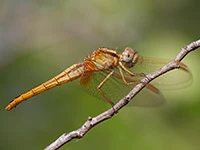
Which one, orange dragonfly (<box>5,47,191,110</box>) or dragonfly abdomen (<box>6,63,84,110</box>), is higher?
dragonfly abdomen (<box>6,63,84,110</box>)

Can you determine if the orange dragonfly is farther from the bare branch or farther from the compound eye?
the bare branch

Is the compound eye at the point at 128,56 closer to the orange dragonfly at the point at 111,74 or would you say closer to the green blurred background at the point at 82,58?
the orange dragonfly at the point at 111,74

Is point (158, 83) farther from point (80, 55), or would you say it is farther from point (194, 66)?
point (80, 55)

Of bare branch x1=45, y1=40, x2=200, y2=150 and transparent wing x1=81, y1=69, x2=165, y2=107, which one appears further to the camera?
transparent wing x1=81, y1=69, x2=165, y2=107

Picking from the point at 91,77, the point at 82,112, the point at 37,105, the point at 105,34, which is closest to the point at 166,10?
the point at 105,34

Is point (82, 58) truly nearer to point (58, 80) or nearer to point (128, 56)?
point (58, 80)

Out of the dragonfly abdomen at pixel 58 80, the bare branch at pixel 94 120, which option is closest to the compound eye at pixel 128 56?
the dragonfly abdomen at pixel 58 80

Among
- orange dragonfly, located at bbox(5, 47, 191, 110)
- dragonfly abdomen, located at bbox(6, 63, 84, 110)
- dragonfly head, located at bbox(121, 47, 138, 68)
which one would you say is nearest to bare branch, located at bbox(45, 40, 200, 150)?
orange dragonfly, located at bbox(5, 47, 191, 110)
